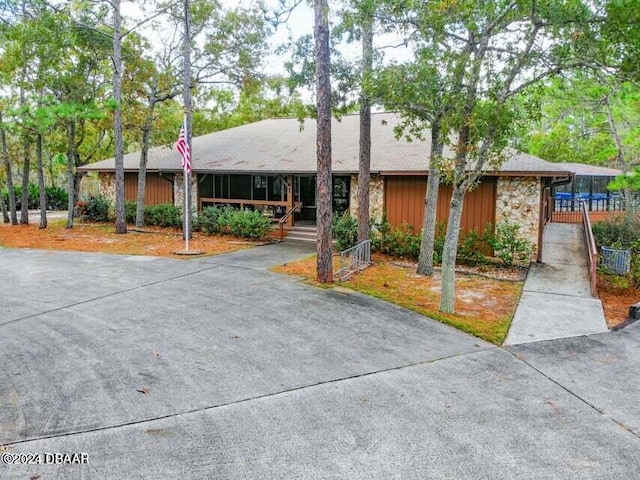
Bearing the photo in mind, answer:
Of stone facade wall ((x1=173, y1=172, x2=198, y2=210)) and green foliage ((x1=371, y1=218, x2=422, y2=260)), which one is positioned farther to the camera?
stone facade wall ((x1=173, y1=172, x2=198, y2=210))

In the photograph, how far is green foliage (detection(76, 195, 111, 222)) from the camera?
19422 mm

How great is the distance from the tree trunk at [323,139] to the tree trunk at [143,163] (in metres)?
10.4

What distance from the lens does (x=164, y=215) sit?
57.1 ft

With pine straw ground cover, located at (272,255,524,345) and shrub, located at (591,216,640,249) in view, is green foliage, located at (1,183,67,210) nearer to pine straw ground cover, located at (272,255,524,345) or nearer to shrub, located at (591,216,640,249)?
pine straw ground cover, located at (272,255,524,345)

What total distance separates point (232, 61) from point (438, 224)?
9946mm

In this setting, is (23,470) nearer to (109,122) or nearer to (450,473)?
(450,473)

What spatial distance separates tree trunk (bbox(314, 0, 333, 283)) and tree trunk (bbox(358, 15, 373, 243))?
0.74 metres

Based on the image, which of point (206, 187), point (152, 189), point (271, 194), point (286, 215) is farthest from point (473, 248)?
point (152, 189)

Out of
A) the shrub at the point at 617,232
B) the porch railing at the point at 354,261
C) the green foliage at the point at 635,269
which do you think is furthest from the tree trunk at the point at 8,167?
the shrub at the point at 617,232

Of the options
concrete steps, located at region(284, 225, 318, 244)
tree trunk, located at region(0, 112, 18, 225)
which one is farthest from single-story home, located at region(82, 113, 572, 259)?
tree trunk, located at region(0, 112, 18, 225)

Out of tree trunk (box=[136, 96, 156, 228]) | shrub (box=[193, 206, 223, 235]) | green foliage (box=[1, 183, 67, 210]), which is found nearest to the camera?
shrub (box=[193, 206, 223, 235])

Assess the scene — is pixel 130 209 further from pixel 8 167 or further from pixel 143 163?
pixel 8 167

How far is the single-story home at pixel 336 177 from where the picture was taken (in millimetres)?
12047

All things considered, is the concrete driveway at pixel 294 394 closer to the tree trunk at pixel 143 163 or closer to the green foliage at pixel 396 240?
the green foliage at pixel 396 240
